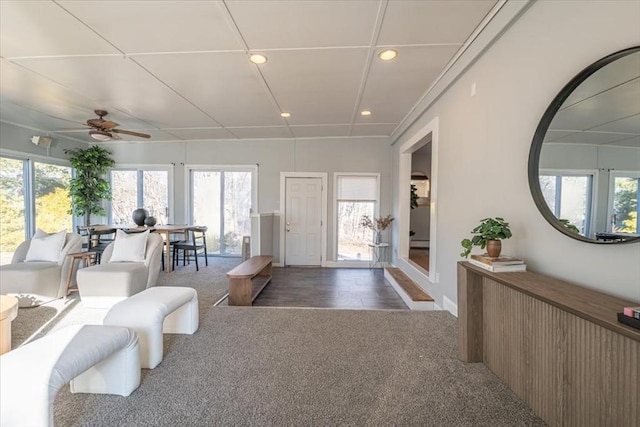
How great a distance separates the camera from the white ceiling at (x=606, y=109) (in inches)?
46.2

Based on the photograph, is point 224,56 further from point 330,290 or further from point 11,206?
point 11,206

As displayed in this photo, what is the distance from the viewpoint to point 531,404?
152cm

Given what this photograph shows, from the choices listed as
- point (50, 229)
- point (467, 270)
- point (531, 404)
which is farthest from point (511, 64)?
point (50, 229)

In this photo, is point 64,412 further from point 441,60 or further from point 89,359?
point 441,60

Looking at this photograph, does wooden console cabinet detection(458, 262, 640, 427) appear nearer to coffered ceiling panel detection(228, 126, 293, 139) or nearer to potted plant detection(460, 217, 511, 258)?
potted plant detection(460, 217, 511, 258)

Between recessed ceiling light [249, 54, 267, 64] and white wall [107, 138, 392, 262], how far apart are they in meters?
3.22

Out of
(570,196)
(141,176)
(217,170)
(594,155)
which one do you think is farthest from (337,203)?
(141,176)

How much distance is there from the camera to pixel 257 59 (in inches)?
106

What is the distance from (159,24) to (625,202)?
3.30 metres

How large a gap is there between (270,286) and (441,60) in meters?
3.93

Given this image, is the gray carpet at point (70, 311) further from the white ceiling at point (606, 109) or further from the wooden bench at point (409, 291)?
the white ceiling at point (606, 109)

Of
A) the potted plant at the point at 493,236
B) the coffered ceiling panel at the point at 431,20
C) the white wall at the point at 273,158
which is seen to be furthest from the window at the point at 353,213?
the potted plant at the point at 493,236

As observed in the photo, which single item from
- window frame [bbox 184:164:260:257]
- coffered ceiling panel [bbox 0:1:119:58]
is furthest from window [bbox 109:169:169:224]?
coffered ceiling panel [bbox 0:1:119:58]

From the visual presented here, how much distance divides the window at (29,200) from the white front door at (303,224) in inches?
193
